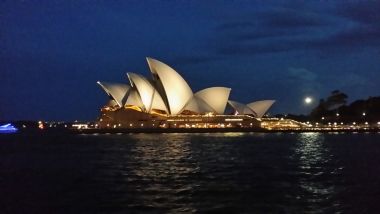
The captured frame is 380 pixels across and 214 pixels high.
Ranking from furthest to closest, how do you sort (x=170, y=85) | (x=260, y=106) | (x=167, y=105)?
(x=260, y=106)
(x=167, y=105)
(x=170, y=85)

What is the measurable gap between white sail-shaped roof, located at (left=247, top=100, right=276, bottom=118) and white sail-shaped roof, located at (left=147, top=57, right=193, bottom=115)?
78.1 ft

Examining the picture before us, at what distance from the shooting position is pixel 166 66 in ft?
269

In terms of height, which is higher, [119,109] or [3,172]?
[119,109]

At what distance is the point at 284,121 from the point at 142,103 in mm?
32284

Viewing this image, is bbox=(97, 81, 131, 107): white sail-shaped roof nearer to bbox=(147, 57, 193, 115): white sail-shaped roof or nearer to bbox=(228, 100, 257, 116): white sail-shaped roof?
bbox=(147, 57, 193, 115): white sail-shaped roof

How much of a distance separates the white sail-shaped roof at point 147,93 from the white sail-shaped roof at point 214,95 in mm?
7904

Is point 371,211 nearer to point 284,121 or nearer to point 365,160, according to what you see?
point 365,160

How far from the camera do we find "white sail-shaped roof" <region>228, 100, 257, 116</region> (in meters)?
107

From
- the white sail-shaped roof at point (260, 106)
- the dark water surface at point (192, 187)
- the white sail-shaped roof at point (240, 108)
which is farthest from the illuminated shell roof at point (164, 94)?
the dark water surface at point (192, 187)

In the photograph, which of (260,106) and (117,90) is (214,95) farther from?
(117,90)

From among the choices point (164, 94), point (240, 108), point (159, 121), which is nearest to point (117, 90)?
point (164, 94)

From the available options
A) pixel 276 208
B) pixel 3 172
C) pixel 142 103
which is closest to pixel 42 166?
pixel 3 172

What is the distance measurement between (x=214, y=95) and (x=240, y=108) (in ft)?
40.6

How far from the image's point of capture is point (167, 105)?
91.2m
